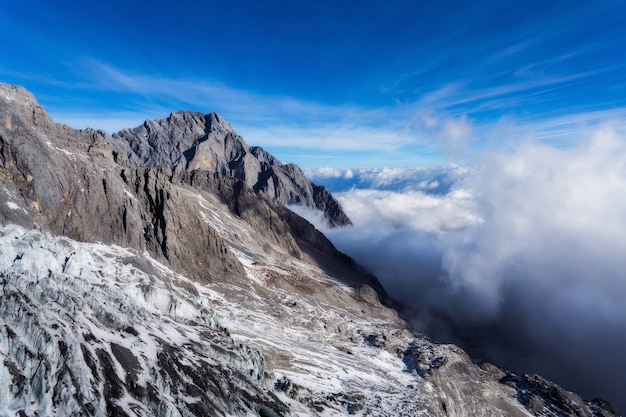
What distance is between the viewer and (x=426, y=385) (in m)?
123

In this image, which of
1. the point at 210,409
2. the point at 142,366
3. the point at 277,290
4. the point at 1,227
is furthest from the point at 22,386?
the point at 277,290

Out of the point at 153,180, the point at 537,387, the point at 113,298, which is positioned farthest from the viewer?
the point at 153,180

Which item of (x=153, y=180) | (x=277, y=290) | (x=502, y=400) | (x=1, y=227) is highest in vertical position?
(x=153, y=180)

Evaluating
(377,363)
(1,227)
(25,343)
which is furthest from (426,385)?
(1,227)

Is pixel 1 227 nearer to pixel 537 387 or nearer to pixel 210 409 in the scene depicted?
pixel 210 409

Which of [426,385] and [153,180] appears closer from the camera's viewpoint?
[426,385]

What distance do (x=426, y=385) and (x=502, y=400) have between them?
33897 mm

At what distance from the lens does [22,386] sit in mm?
44500

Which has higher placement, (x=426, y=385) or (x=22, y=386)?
(x=22, y=386)

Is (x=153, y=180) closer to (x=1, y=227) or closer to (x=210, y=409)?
(x=1, y=227)

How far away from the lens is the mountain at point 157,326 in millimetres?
52656

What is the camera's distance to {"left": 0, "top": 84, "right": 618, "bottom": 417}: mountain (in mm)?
52656

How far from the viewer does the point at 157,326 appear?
79312 millimetres

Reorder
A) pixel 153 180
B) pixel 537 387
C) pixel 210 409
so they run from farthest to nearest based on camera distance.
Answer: pixel 153 180 → pixel 537 387 → pixel 210 409
